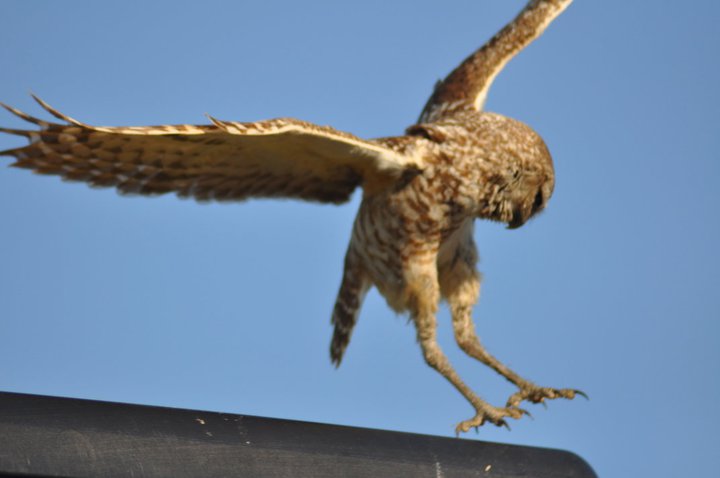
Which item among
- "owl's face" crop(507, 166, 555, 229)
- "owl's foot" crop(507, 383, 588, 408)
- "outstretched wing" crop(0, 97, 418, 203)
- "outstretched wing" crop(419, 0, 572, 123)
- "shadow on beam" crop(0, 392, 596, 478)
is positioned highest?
"outstretched wing" crop(419, 0, 572, 123)

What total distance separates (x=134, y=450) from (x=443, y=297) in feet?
9.25

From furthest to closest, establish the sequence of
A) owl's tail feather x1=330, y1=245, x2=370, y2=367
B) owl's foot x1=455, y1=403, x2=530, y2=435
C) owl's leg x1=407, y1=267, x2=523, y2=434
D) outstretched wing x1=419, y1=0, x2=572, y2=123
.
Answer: outstretched wing x1=419, y1=0, x2=572, y2=123 → owl's tail feather x1=330, y1=245, x2=370, y2=367 → owl's leg x1=407, y1=267, x2=523, y2=434 → owl's foot x1=455, y1=403, x2=530, y2=435

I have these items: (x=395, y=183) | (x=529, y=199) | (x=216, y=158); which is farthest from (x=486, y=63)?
(x=216, y=158)

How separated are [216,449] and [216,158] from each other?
2.01 metres

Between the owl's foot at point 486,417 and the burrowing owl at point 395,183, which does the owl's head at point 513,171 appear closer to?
the burrowing owl at point 395,183

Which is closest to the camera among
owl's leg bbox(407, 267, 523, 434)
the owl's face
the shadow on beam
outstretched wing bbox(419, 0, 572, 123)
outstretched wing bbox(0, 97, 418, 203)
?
the shadow on beam

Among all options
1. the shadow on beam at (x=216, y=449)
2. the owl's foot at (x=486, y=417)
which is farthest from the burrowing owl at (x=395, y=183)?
the shadow on beam at (x=216, y=449)

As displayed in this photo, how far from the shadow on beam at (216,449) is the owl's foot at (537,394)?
1.88 meters

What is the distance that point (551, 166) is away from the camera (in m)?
4.78

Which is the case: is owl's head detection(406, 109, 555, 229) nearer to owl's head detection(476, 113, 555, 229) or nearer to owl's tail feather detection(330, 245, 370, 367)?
owl's head detection(476, 113, 555, 229)

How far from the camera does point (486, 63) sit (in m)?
5.48

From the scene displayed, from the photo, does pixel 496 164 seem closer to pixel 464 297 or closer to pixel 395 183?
pixel 395 183

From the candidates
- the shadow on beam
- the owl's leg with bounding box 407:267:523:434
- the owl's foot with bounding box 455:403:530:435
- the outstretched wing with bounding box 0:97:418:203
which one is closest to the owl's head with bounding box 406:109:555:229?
the outstretched wing with bounding box 0:97:418:203

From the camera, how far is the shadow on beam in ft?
7.27
